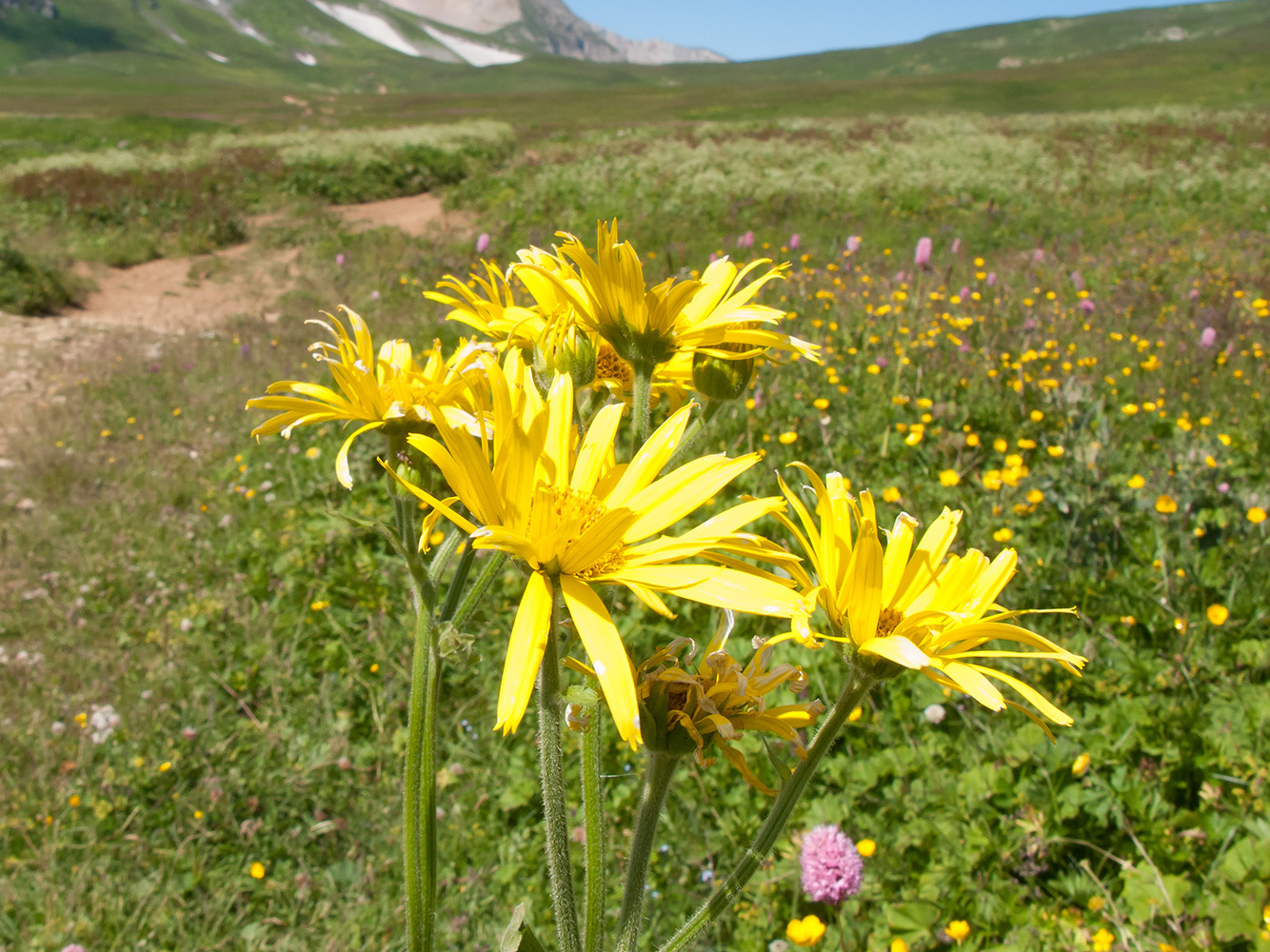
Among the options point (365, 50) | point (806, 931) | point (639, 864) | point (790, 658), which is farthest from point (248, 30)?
point (639, 864)

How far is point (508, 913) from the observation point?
92.7 inches

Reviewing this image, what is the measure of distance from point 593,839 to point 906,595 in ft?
1.76

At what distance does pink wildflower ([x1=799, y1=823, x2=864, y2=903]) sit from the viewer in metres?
2.00

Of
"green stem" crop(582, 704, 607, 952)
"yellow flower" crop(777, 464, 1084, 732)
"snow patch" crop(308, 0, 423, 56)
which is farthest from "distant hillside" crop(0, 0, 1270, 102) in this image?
"green stem" crop(582, 704, 607, 952)

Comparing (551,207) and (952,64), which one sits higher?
(952,64)

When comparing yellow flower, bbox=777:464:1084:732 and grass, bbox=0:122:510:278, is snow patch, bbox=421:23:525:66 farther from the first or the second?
yellow flower, bbox=777:464:1084:732

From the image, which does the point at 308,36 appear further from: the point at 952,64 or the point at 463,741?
the point at 463,741

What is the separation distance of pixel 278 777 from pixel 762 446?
2848mm

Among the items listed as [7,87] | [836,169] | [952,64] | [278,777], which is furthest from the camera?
[952,64]

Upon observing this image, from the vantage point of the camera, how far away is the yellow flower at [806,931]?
1903 mm

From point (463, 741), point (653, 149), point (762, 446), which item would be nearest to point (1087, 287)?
point (762, 446)

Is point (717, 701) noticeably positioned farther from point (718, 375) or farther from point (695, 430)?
point (718, 375)

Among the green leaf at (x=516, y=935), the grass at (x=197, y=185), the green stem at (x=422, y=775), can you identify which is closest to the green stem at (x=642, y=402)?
the green stem at (x=422, y=775)

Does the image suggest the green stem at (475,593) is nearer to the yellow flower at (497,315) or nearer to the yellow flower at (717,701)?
the yellow flower at (717,701)
